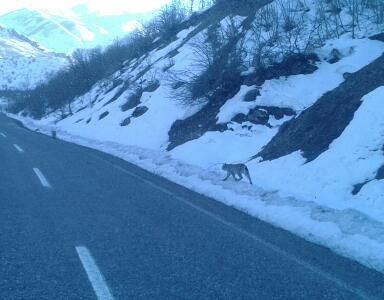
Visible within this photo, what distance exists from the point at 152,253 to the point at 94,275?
36.1 inches

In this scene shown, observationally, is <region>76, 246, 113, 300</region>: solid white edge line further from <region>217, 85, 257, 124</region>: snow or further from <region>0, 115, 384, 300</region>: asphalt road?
<region>217, 85, 257, 124</region>: snow

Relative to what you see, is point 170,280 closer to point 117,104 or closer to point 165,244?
point 165,244

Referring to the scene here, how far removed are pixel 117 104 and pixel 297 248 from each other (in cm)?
2147

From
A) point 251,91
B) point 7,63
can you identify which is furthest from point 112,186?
point 7,63

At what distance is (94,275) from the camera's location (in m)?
5.12

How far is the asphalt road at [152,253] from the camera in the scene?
482 centimetres

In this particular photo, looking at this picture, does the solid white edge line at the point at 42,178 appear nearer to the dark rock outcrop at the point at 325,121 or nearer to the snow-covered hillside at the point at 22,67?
the dark rock outcrop at the point at 325,121

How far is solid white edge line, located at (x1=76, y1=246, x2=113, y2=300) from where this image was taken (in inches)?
184

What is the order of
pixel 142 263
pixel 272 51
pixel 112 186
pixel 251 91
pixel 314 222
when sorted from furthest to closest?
pixel 272 51 < pixel 251 91 < pixel 112 186 < pixel 314 222 < pixel 142 263

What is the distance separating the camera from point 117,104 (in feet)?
88.1

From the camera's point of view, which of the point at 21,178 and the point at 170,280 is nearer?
the point at 170,280

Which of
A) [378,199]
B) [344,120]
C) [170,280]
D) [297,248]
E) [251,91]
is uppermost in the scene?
[251,91]

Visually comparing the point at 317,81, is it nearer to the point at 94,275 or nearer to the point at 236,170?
the point at 236,170

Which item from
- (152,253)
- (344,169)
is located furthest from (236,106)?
(152,253)
